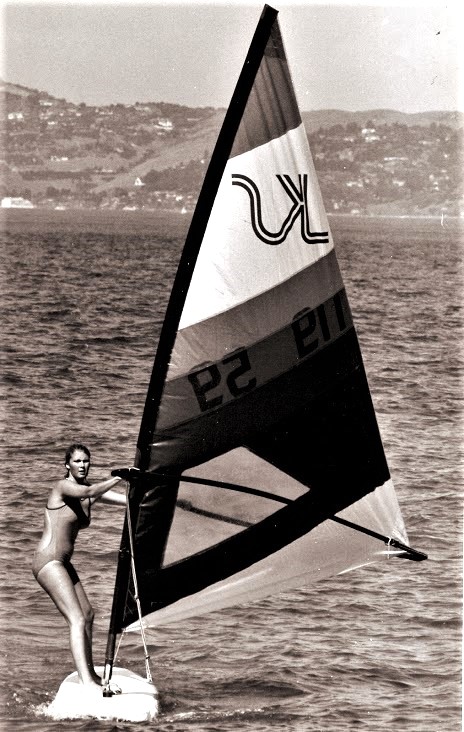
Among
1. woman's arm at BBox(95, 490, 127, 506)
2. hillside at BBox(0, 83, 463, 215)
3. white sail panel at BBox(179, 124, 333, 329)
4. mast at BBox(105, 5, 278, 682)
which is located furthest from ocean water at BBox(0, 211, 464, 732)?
hillside at BBox(0, 83, 463, 215)

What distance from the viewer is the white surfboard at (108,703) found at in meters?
9.70

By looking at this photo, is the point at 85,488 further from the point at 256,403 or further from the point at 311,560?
the point at 311,560

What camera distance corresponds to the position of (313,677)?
37.9 feet

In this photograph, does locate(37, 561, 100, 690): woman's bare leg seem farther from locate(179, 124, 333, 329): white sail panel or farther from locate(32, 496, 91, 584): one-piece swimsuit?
locate(179, 124, 333, 329): white sail panel

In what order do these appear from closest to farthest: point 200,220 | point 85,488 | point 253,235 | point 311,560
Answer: point 200,220 < point 85,488 < point 253,235 < point 311,560

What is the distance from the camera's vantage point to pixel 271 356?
9.70 metres

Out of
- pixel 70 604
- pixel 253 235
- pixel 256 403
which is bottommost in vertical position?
pixel 70 604

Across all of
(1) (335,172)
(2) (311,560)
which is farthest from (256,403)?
(1) (335,172)

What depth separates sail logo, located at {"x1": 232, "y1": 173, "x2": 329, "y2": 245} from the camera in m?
9.37

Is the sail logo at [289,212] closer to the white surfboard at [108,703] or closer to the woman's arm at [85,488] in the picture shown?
the woman's arm at [85,488]

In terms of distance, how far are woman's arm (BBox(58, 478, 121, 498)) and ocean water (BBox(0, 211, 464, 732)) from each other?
1.66 m

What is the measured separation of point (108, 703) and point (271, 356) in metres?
2.65

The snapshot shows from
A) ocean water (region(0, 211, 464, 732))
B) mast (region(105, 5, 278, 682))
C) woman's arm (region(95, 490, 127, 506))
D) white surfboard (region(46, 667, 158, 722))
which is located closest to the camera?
mast (region(105, 5, 278, 682))

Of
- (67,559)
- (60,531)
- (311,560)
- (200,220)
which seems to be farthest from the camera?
(311,560)
